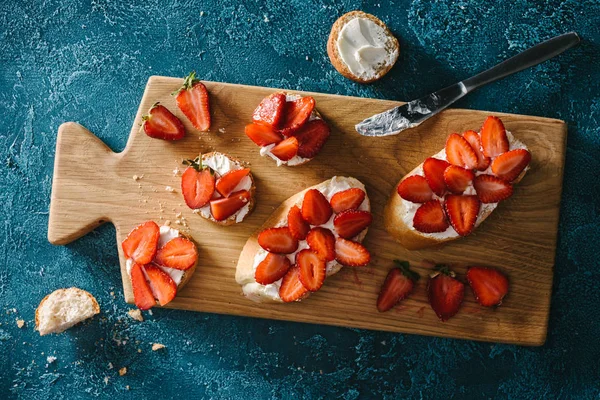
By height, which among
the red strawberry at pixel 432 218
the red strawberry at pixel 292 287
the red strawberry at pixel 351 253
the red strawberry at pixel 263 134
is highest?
the red strawberry at pixel 263 134

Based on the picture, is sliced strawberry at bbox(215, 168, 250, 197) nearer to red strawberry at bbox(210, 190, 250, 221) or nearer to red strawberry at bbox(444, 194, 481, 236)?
red strawberry at bbox(210, 190, 250, 221)

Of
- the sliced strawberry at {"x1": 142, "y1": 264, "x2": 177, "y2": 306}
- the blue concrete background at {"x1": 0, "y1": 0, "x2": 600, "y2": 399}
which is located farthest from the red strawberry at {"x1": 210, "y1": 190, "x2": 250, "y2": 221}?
the blue concrete background at {"x1": 0, "y1": 0, "x2": 600, "y2": 399}

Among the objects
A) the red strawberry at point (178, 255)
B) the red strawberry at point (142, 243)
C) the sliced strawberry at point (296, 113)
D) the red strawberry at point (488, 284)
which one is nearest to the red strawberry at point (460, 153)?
the red strawberry at point (488, 284)

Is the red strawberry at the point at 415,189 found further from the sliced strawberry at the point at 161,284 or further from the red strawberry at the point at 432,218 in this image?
the sliced strawberry at the point at 161,284

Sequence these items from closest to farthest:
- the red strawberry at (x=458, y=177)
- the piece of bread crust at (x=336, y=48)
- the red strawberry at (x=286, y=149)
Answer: the red strawberry at (x=458, y=177), the red strawberry at (x=286, y=149), the piece of bread crust at (x=336, y=48)

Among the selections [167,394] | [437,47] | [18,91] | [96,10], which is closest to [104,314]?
[167,394]

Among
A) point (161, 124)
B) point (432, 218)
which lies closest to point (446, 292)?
point (432, 218)

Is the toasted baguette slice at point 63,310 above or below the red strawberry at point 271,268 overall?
below
